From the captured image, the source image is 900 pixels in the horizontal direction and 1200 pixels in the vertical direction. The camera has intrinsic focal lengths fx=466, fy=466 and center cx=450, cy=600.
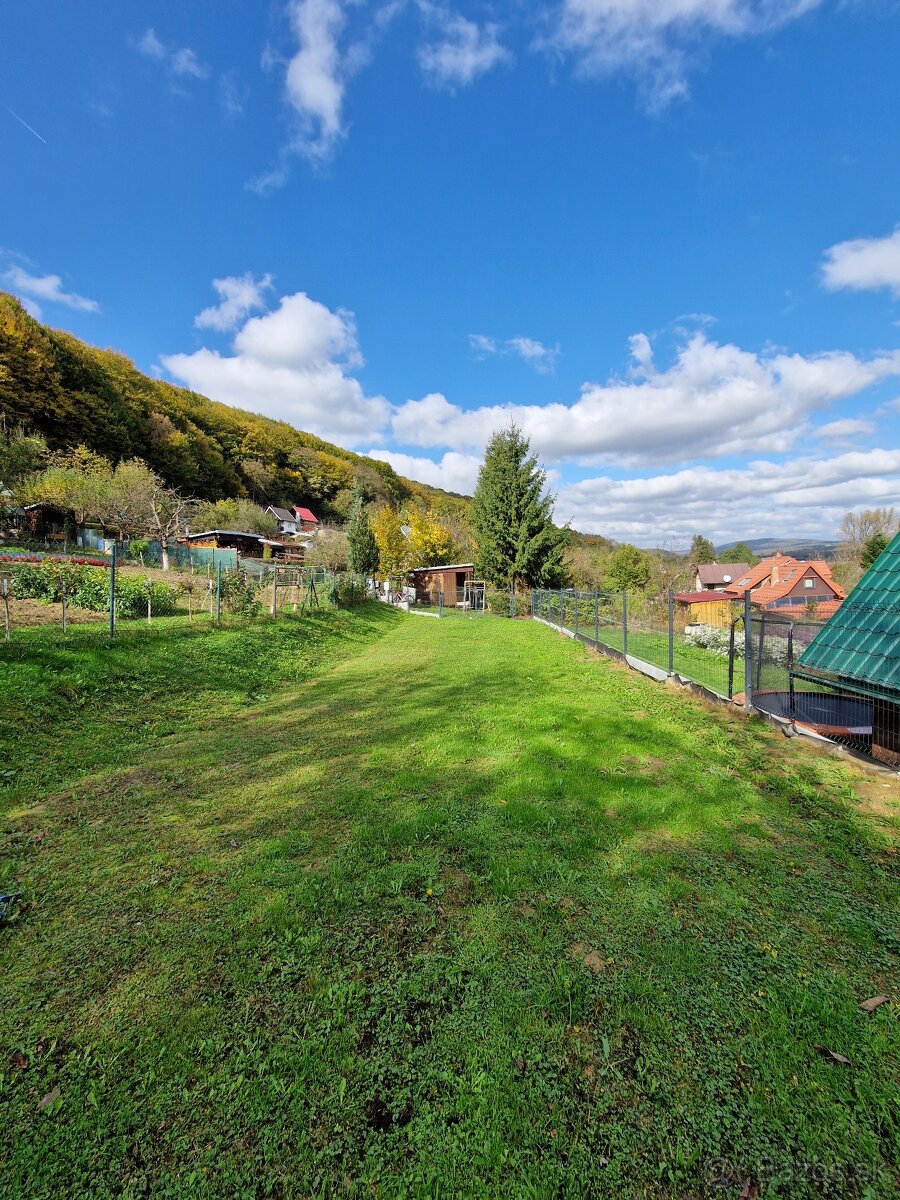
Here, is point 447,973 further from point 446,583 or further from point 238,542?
point 238,542

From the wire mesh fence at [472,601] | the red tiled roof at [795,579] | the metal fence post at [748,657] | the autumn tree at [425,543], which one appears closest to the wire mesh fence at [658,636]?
the metal fence post at [748,657]

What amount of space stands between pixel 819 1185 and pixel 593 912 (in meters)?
1.32

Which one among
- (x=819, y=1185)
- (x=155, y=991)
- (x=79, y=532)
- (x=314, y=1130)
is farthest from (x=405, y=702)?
(x=79, y=532)

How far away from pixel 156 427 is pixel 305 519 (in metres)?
20.6

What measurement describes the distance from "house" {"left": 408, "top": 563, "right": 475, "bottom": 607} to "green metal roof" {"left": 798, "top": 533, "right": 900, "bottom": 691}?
25.6m

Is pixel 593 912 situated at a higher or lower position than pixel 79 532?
lower

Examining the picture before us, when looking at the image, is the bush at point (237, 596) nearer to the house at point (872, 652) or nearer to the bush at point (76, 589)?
the bush at point (76, 589)

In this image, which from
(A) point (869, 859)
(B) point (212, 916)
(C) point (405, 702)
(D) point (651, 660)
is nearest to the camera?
(B) point (212, 916)

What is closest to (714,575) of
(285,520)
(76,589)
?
(285,520)

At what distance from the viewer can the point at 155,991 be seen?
2.27 meters

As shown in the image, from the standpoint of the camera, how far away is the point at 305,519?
219ft

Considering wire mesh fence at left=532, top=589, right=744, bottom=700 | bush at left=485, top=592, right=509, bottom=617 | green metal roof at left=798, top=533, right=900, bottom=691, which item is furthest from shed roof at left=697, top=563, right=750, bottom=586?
green metal roof at left=798, top=533, right=900, bottom=691

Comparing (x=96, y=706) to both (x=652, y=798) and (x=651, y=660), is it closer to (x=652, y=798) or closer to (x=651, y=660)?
(x=652, y=798)

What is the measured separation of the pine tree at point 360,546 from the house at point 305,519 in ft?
110
